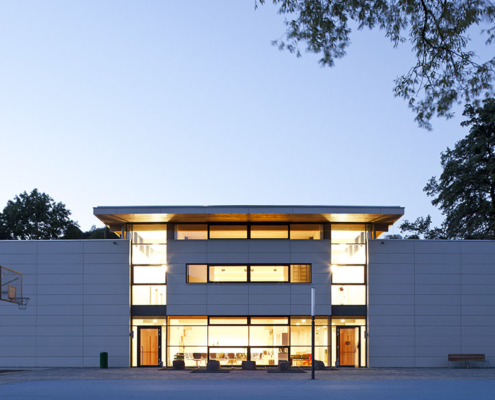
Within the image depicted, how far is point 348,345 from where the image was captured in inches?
1070

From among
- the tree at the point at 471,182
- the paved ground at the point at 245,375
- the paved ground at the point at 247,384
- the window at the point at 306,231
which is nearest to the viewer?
the paved ground at the point at 247,384

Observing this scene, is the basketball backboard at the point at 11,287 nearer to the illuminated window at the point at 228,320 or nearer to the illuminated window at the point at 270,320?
the illuminated window at the point at 228,320

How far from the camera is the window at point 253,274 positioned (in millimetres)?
27312

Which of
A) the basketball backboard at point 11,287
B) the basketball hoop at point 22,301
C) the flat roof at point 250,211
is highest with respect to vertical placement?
the flat roof at point 250,211

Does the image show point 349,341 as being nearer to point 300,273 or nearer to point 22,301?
point 300,273

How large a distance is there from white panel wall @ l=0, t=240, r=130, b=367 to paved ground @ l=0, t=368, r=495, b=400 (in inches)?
51.9

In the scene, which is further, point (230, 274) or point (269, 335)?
point (230, 274)

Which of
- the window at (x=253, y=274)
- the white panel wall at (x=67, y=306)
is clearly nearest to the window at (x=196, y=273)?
the window at (x=253, y=274)

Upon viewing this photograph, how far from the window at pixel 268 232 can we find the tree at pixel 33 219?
1672 inches

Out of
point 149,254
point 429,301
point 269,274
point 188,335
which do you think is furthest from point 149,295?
point 429,301

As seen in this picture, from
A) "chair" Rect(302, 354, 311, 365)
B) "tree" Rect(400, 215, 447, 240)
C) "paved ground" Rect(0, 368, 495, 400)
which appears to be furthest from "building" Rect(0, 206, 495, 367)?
"tree" Rect(400, 215, 447, 240)

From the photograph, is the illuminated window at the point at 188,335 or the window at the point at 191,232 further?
the window at the point at 191,232

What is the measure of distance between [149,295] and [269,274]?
541 cm

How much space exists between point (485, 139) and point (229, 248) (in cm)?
2020
